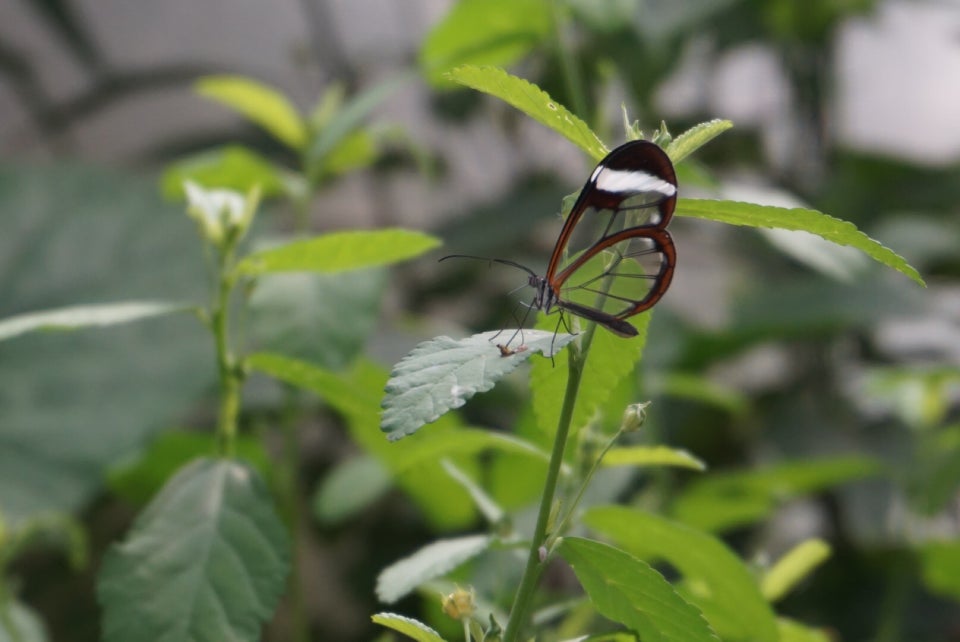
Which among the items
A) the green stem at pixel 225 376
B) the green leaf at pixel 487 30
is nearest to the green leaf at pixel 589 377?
the green stem at pixel 225 376

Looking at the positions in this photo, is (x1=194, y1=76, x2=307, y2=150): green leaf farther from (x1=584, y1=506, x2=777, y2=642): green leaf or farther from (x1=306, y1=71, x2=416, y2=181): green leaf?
(x1=584, y1=506, x2=777, y2=642): green leaf

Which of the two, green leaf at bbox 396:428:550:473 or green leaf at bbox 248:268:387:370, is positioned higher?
green leaf at bbox 248:268:387:370

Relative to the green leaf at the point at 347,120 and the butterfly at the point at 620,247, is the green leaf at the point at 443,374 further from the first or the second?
the green leaf at the point at 347,120

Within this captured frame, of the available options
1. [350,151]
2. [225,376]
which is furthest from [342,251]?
[350,151]

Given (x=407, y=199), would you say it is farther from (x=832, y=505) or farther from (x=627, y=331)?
(x=627, y=331)

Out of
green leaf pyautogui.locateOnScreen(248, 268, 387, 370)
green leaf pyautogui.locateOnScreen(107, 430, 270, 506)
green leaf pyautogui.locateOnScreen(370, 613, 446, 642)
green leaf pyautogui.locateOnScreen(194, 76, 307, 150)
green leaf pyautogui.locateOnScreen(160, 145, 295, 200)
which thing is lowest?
green leaf pyautogui.locateOnScreen(370, 613, 446, 642)

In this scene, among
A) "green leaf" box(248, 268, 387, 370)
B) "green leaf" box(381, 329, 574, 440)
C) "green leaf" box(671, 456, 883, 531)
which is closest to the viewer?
"green leaf" box(381, 329, 574, 440)

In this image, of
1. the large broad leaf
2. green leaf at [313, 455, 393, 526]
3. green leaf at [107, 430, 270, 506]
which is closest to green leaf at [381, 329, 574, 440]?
green leaf at [313, 455, 393, 526]
